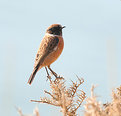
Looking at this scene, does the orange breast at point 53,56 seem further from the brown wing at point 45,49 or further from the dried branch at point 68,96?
the dried branch at point 68,96

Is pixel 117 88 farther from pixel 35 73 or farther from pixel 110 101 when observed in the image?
pixel 35 73

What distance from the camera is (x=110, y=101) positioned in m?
1.80

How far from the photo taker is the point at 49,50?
5152 millimetres

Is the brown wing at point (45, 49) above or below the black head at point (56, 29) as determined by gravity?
below

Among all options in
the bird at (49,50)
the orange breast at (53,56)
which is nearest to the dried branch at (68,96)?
the bird at (49,50)

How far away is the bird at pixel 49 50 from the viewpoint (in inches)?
193

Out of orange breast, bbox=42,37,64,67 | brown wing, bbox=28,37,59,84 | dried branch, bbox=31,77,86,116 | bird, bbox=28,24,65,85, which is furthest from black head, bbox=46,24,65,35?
dried branch, bbox=31,77,86,116

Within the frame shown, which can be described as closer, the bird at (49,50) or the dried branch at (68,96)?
the dried branch at (68,96)

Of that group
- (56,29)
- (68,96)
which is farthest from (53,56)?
(68,96)

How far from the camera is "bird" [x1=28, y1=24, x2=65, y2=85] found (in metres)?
4.91

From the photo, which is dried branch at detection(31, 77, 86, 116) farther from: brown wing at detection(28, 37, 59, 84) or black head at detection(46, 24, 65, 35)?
black head at detection(46, 24, 65, 35)

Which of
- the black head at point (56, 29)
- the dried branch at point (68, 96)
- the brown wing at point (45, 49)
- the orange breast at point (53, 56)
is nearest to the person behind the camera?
the dried branch at point (68, 96)

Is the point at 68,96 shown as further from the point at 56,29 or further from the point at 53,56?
the point at 56,29

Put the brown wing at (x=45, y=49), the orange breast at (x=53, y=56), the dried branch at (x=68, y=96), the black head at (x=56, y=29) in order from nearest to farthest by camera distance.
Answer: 1. the dried branch at (x=68, y=96)
2. the orange breast at (x=53, y=56)
3. the brown wing at (x=45, y=49)
4. the black head at (x=56, y=29)
